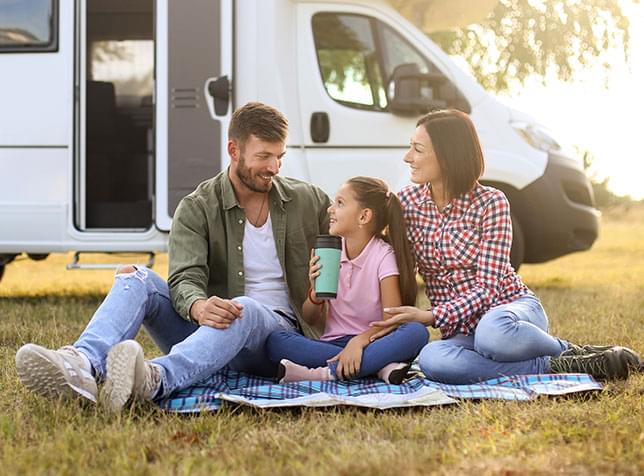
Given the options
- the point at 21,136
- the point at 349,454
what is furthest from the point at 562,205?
the point at 349,454

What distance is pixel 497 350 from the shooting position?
3781 millimetres

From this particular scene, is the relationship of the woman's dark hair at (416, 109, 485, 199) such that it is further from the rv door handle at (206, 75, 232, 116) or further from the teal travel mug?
the rv door handle at (206, 75, 232, 116)

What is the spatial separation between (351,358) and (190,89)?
11.3 feet

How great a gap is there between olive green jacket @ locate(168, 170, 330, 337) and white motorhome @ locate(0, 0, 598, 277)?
2.79 m

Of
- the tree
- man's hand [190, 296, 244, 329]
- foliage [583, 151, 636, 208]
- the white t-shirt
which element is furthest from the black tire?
foliage [583, 151, 636, 208]

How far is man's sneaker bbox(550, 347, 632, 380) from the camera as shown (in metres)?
3.85

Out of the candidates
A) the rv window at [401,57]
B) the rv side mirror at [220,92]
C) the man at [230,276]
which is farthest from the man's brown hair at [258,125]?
the rv window at [401,57]

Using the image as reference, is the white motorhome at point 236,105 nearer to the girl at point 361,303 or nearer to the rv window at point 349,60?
the rv window at point 349,60

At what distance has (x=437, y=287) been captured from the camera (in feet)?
13.0

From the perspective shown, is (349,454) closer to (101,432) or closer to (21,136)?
(101,432)

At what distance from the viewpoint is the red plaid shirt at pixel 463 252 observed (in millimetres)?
3840

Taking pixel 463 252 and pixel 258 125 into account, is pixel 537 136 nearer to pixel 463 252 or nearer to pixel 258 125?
pixel 463 252

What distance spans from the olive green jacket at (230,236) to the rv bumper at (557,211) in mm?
3519

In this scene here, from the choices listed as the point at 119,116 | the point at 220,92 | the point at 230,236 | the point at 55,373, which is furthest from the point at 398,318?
the point at 119,116
